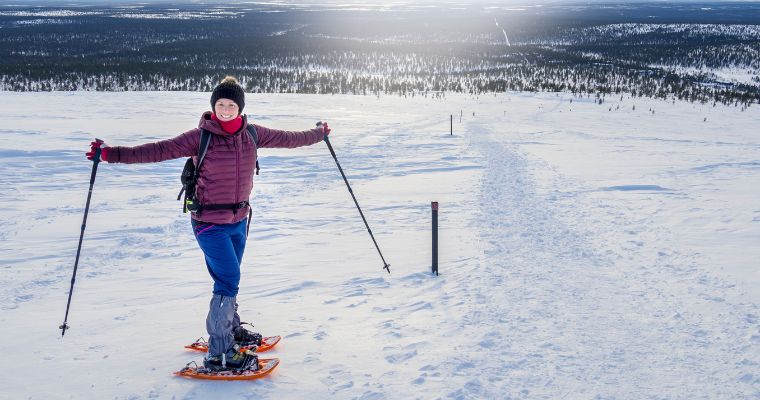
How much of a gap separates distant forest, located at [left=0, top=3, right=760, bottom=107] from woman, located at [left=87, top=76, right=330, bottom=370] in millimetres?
25601

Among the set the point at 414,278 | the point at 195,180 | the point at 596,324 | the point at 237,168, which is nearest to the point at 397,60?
the point at 414,278

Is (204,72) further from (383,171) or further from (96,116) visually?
(383,171)

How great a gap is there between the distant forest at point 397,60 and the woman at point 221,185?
25.6 m

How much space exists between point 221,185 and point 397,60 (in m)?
49.2

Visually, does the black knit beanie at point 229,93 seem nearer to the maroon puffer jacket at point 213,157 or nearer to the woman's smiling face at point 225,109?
the woman's smiling face at point 225,109

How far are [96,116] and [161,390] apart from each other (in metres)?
17.6

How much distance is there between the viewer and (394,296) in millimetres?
5992

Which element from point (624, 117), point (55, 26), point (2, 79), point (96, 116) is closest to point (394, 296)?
point (96, 116)

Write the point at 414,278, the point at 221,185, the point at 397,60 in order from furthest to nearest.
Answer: the point at 397,60 → the point at 414,278 → the point at 221,185

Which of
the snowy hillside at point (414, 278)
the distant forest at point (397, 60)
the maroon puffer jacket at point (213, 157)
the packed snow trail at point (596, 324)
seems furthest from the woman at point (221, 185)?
the distant forest at point (397, 60)

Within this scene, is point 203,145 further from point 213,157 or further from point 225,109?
point 225,109

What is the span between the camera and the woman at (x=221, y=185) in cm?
405

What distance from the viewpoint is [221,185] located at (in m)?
4.12

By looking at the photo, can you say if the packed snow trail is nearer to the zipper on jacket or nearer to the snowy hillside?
the snowy hillside
